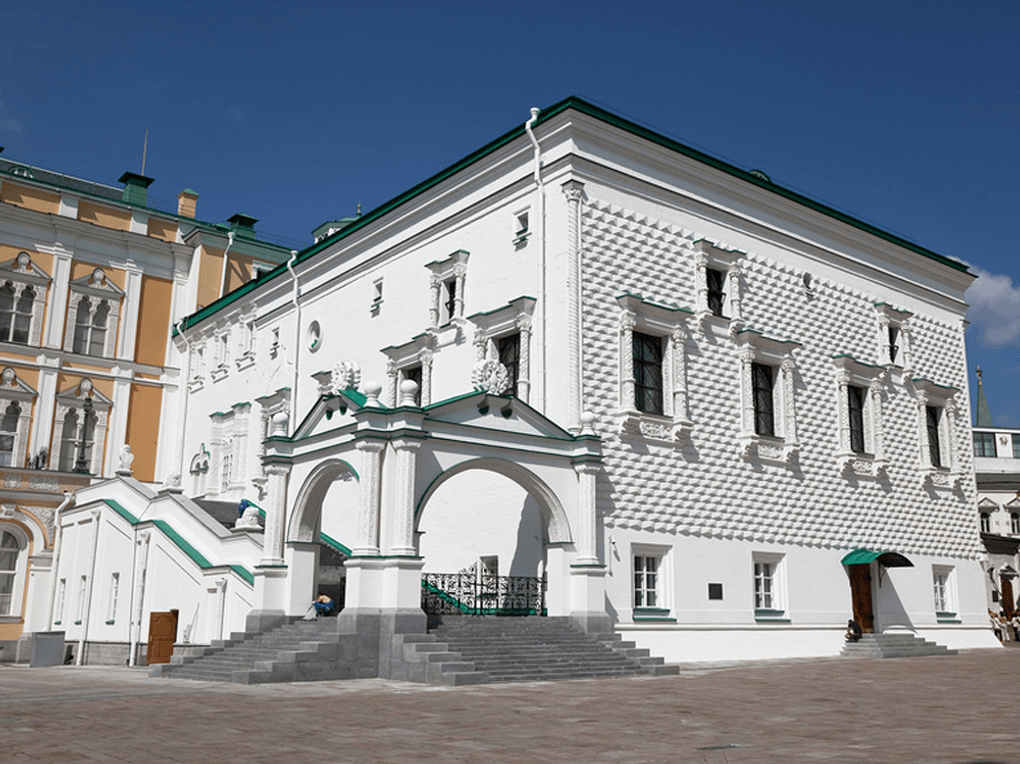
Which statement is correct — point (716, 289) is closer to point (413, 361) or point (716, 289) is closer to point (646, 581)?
point (646, 581)

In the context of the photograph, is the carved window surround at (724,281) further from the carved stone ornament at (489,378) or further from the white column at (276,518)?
the white column at (276,518)

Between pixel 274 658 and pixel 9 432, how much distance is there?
22162 millimetres

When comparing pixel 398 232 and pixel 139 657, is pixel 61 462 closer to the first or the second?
pixel 139 657

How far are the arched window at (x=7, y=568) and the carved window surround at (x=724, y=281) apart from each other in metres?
23.9

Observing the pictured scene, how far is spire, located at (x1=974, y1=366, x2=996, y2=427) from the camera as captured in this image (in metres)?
74.1

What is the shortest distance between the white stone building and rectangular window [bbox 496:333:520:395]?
2.8 inches

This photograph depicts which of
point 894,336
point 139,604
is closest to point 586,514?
point 139,604

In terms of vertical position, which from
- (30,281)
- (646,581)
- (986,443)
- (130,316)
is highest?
(986,443)

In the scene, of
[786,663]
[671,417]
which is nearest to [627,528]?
[671,417]

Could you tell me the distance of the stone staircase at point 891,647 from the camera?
2292cm

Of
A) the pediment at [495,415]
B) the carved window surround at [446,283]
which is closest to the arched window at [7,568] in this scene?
the carved window surround at [446,283]

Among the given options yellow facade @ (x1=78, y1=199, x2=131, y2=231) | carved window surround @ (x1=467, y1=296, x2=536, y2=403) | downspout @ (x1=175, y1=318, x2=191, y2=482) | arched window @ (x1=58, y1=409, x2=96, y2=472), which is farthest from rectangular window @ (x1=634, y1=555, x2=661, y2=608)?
yellow facade @ (x1=78, y1=199, x2=131, y2=231)

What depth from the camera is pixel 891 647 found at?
23.2 meters

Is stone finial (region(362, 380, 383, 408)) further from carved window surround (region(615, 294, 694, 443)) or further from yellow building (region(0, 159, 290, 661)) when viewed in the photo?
yellow building (region(0, 159, 290, 661))
